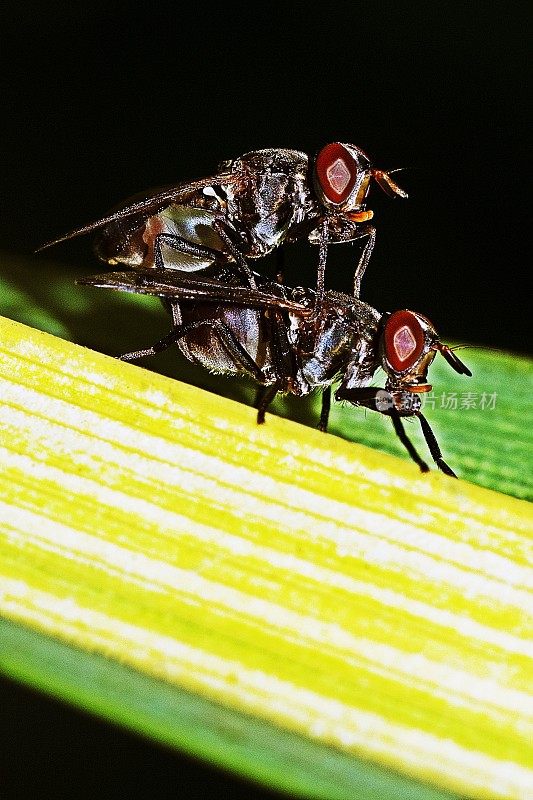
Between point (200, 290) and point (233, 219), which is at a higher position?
point (233, 219)

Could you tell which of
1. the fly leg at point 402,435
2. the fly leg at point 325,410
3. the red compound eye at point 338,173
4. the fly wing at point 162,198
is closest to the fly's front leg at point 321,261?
the red compound eye at point 338,173

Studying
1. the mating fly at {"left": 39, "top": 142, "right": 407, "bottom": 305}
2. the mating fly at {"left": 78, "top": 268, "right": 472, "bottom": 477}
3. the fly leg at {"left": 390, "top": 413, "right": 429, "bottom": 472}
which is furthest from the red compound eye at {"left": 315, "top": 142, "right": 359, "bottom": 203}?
the fly leg at {"left": 390, "top": 413, "right": 429, "bottom": 472}

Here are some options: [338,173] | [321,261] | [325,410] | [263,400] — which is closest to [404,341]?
[325,410]

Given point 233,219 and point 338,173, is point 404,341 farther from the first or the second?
point 233,219

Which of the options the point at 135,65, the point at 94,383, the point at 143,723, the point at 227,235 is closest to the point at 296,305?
the point at 227,235

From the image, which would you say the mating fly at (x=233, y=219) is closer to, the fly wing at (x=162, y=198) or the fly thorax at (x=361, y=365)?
the fly wing at (x=162, y=198)

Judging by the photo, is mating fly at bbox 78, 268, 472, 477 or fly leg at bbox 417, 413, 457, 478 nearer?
fly leg at bbox 417, 413, 457, 478

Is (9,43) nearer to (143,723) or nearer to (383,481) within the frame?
(383,481)

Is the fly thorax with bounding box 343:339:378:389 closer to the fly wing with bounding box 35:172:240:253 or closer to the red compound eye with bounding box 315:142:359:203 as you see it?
the red compound eye with bounding box 315:142:359:203
